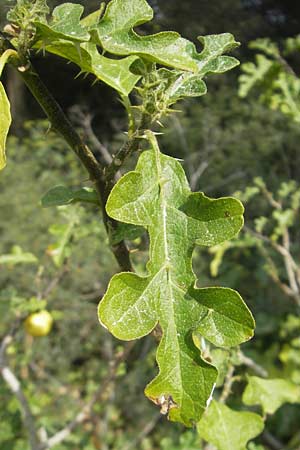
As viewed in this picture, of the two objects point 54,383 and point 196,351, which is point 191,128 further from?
point 196,351

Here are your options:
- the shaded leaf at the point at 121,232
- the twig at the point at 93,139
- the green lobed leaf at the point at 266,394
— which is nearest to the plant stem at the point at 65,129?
the shaded leaf at the point at 121,232

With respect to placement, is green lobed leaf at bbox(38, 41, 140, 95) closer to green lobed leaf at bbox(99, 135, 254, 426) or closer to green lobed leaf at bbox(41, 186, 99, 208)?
green lobed leaf at bbox(99, 135, 254, 426)

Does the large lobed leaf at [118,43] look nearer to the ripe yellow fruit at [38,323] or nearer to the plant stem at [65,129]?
the plant stem at [65,129]

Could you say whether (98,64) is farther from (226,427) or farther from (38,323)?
(38,323)

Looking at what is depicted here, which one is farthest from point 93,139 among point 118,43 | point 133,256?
point 118,43

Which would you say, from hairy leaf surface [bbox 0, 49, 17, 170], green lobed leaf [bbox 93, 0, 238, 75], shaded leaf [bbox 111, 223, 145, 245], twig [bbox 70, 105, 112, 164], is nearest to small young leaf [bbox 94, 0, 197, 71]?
green lobed leaf [bbox 93, 0, 238, 75]
